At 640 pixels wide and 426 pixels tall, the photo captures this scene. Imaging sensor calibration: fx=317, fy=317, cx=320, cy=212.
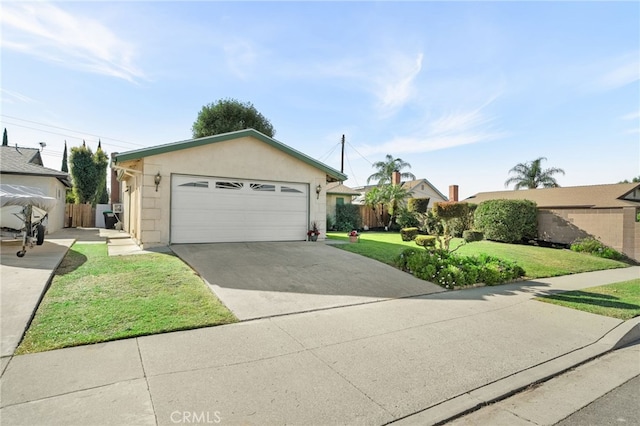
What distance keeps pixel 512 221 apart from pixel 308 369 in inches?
605

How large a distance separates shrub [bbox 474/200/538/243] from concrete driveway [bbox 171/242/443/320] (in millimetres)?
9577

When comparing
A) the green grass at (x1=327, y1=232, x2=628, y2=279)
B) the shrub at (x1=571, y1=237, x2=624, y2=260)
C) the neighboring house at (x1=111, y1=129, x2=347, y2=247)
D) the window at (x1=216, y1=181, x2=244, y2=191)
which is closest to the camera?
the green grass at (x1=327, y1=232, x2=628, y2=279)

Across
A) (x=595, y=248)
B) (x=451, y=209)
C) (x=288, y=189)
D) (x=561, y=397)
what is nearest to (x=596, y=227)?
(x=595, y=248)

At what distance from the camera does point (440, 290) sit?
7.26 metres

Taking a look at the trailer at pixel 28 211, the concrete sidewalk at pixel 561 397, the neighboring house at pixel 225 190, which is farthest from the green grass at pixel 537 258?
the trailer at pixel 28 211

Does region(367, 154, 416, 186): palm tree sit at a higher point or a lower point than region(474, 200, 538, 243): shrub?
higher

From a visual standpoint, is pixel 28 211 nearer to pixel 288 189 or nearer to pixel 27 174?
pixel 27 174

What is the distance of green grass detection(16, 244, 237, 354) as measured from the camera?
4047 mm

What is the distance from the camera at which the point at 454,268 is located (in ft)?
25.7

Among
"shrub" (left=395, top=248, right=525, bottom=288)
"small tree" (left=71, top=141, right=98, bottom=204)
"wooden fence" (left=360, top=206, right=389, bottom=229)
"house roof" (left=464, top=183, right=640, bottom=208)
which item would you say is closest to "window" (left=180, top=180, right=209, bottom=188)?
"shrub" (left=395, top=248, right=525, bottom=288)

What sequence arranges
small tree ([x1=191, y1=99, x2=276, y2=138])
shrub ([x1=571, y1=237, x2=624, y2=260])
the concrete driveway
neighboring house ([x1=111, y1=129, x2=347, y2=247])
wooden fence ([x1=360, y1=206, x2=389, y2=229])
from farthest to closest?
small tree ([x1=191, y1=99, x2=276, y2=138])
wooden fence ([x1=360, y1=206, x2=389, y2=229])
shrub ([x1=571, y1=237, x2=624, y2=260])
neighboring house ([x1=111, y1=129, x2=347, y2=247])
the concrete driveway

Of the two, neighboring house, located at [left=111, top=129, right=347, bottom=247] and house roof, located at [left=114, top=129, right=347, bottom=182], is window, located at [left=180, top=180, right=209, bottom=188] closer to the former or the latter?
neighboring house, located at [left=111, top=129, right=347, bottom=247]

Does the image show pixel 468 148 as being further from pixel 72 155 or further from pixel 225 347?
pixel 72 155

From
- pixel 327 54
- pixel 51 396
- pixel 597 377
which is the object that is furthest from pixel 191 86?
pixel 597 377
